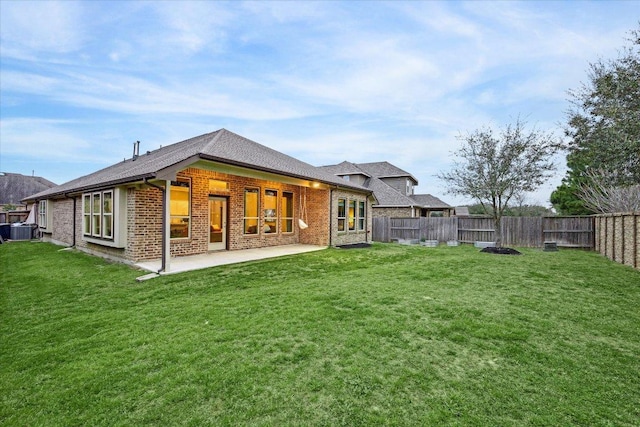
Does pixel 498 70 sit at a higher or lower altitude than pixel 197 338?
higher

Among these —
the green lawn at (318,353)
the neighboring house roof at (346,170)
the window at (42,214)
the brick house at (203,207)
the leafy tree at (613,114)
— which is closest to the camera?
the green lawn at (318,353)

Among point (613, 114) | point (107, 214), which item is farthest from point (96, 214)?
point (613, 114)

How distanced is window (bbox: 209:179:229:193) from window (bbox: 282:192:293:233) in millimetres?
2833

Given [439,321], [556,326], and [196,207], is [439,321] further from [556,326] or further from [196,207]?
[196,207]

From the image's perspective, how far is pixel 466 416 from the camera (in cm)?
214

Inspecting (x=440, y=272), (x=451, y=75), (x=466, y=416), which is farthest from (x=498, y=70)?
(x=466, y=416)

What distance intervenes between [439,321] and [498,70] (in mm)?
14301

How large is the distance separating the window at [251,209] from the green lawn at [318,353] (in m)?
4.82

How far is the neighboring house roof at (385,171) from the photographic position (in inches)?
1038

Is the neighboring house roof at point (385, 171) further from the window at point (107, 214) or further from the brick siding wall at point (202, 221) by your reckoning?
the window at point (107, 214)

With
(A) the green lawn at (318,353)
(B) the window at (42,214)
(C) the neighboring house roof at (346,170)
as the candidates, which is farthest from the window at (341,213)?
(B) the window at (42,214)

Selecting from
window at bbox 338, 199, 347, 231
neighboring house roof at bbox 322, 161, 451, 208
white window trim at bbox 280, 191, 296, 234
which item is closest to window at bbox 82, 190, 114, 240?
white window trim at bbox 280, 191, 296, 234

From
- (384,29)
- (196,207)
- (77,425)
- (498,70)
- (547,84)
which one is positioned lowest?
(77,425)

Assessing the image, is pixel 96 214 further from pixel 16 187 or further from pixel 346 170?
pixel 16 187
